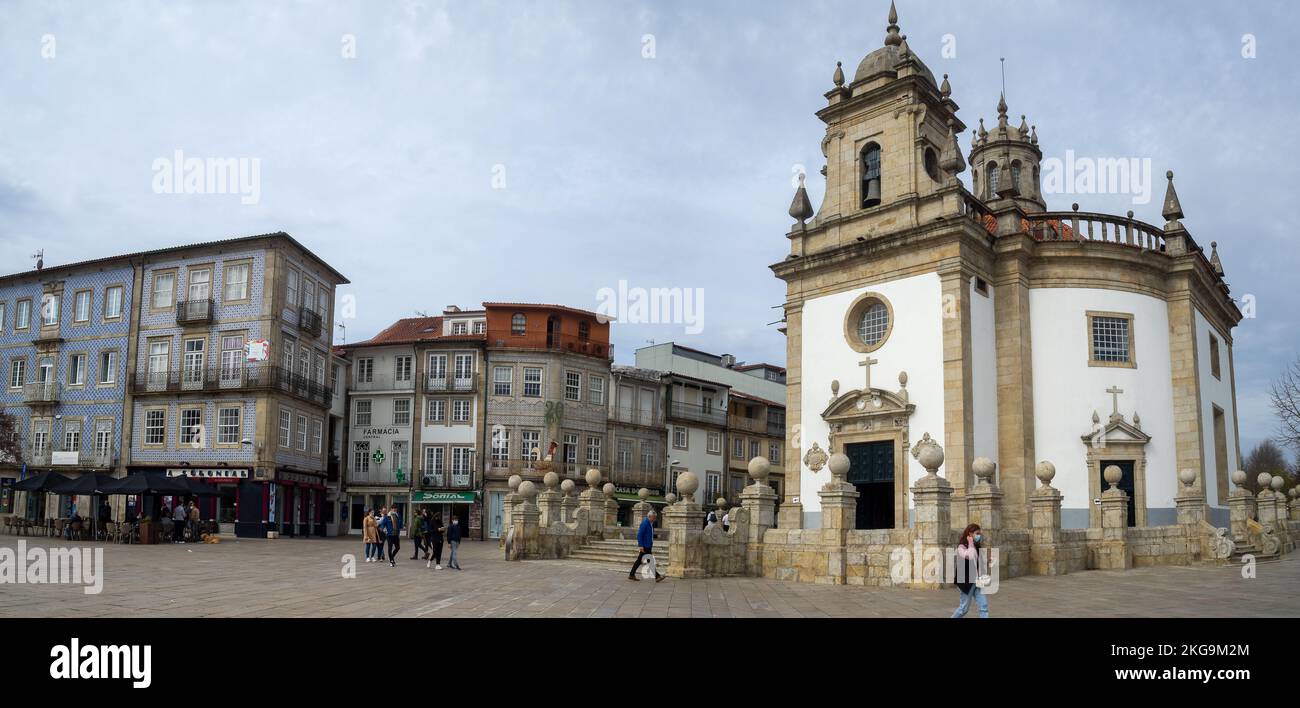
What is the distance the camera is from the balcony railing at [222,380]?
123ft

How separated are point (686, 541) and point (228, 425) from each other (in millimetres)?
25970

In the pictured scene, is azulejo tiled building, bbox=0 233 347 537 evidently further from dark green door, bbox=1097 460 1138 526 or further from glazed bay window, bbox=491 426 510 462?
dark green door, bbox=1097 460 1138 526

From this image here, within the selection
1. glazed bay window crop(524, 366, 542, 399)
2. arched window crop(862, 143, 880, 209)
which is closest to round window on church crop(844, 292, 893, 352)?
arched window crop(862, 143, 880, 209)

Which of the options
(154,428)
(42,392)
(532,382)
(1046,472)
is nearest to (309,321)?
(154,428)

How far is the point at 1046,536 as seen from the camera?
19.5 m

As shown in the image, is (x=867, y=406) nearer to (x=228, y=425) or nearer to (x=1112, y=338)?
(x=1112, y=338)

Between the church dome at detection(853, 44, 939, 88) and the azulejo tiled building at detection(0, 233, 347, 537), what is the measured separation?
2412 cm

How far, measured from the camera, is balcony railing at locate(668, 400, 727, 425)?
51.3 metres

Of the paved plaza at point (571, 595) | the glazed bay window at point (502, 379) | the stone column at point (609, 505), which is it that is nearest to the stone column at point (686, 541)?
the paved plaza at point (571, 595)

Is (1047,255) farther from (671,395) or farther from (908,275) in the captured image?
(671,395)

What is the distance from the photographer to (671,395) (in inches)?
2020

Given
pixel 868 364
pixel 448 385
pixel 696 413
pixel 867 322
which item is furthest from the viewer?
pixel 696 413

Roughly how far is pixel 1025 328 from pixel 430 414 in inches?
1176
